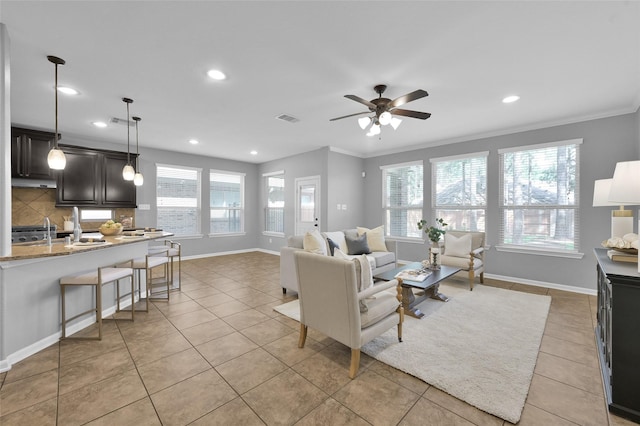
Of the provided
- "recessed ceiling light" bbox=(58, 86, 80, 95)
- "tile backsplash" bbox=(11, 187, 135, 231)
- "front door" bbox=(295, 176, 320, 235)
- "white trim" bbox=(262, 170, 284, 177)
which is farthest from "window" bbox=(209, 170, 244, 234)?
"recessed ceiling light" bbox=(58, 86, 80, 95)

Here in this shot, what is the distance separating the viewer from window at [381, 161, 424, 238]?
242 inches

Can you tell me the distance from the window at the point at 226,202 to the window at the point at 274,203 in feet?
2.47

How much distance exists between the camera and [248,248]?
818cm

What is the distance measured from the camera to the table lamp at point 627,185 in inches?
79.2

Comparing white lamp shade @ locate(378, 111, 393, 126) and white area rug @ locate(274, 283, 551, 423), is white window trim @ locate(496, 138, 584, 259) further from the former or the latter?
white lamp shade @ locate(378, 111, 393, 126)

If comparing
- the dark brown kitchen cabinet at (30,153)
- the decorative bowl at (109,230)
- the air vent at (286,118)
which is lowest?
the decorative bowl at (109,230)

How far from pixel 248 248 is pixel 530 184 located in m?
7.10

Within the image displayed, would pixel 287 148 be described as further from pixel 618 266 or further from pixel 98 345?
pixel 618 266

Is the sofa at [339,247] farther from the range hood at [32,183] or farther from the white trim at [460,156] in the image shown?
the range hood at [32,183]

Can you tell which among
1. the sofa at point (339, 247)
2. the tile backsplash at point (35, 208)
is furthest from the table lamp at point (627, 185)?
the tile backsplash at point (35, 208)

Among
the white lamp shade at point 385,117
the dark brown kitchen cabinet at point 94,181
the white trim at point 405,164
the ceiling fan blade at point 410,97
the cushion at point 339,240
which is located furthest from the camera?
the white trim at point 405,164

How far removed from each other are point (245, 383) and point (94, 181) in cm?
550

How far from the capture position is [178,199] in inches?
266

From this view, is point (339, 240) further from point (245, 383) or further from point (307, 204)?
point (245, 383)
